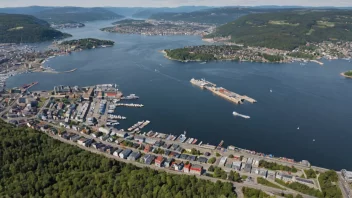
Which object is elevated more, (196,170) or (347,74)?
(347,74)

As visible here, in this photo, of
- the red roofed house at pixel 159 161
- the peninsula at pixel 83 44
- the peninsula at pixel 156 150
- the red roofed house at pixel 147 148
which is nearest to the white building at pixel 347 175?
the peninsula at pixel 156 150

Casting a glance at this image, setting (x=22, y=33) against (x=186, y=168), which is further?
(x=22, y=33)

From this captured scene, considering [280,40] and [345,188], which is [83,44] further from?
[345,188]

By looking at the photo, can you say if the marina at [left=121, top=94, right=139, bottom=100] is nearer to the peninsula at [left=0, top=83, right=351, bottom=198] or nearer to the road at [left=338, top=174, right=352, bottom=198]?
the peninsula at [left=0, top=83, right=351, bottom=198]

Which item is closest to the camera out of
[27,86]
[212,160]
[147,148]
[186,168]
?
[186,168]

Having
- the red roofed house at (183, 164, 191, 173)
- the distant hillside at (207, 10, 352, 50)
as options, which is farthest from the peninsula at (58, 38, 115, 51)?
the red roofed house at (183, 164, 191, 173)

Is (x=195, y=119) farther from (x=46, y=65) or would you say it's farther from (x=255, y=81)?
(x=46, y=65)

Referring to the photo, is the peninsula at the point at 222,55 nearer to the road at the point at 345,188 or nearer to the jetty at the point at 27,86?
the jetty at the point at 27,86

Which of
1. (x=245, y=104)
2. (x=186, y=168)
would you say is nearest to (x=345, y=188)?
(x=186, y=168)
